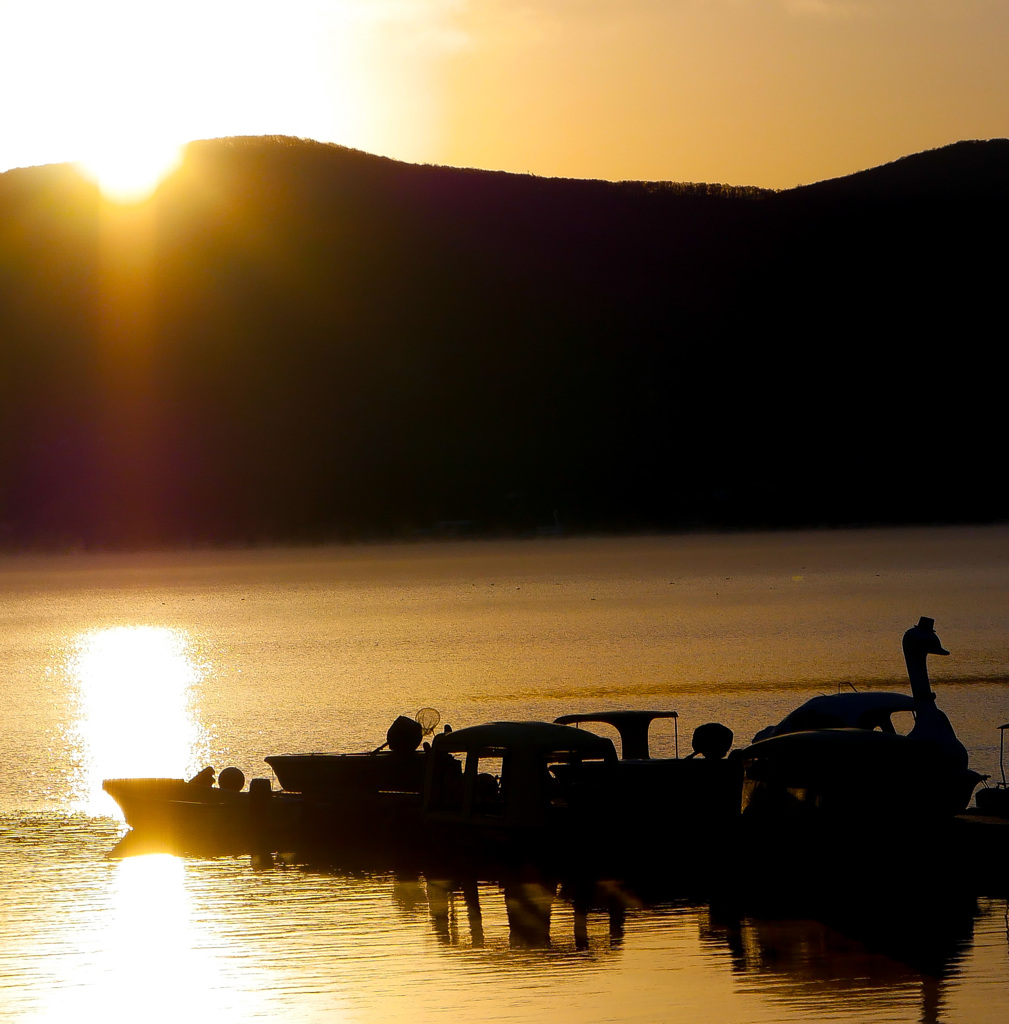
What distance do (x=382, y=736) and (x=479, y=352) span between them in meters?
147

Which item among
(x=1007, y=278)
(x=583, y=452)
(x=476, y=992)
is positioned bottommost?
(x=476, y=992)

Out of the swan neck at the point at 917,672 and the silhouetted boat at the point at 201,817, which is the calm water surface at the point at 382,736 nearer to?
the silhouetted boat at the point at 201,817

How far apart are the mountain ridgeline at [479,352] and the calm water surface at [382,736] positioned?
214ft

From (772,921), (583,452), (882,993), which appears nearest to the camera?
(882,993)

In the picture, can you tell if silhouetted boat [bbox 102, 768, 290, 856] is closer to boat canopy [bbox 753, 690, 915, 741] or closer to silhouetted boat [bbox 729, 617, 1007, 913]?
silhouetted boat [bbox 729, 617, 1007, 913]

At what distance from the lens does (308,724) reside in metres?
37.1

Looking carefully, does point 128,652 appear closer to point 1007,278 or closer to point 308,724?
point 308,724

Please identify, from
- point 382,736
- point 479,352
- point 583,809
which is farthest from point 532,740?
point 479,352

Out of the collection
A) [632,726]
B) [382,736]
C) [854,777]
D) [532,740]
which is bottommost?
[382,736]

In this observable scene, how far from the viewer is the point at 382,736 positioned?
3388 cm

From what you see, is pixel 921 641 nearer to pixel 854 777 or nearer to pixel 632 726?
pixel 854 777

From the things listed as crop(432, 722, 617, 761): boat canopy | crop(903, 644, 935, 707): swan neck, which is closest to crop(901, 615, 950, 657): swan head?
crop(903, 644, 935, 707): swan neck

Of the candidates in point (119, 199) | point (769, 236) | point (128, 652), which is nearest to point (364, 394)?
point (119, 199)

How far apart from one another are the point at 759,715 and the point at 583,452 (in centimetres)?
13817
